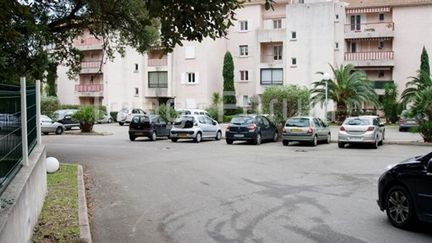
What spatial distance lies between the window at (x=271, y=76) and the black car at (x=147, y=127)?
24.3 m

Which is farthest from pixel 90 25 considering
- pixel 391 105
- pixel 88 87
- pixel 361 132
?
pixel 88 87

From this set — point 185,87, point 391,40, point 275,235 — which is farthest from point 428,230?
point 185,87

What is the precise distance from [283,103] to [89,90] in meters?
38.1

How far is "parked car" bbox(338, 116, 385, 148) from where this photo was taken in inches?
953

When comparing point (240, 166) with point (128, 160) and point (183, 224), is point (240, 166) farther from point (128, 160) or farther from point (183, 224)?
point (183, 224)

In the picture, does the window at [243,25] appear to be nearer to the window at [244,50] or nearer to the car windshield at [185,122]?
the window at [244,50]

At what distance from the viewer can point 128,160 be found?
19391 mm

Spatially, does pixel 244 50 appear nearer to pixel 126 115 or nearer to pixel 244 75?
pixel 244 75

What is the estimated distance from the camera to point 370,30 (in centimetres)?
5062

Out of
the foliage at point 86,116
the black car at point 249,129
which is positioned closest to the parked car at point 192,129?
the black car at point 249,129

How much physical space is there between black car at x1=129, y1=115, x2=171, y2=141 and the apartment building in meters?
17.2

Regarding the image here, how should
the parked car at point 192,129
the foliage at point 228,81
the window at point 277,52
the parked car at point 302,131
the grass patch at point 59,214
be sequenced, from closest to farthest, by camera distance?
1. the grass patch at point 59,214
2. the parked car at point 302,131
3. the parked car at point 192,129
4. the foliage at point 228,81
5. the window at point 277,52

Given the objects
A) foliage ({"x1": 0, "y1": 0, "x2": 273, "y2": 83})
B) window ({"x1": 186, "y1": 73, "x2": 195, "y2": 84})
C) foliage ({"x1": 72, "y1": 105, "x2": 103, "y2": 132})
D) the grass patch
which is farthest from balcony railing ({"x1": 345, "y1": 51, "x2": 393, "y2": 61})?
the grass patch

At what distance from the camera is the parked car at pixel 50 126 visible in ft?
121
